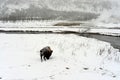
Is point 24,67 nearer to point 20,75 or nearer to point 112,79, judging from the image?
point 20,75

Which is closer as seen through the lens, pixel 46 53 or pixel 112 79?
pixel 112 79

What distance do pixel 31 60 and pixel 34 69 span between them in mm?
2280

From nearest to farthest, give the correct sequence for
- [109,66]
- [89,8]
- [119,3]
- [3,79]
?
[3,79]
[109,66]
[119,3]
[89,8]

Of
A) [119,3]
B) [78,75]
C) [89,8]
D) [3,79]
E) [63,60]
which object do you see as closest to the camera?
[3,79]

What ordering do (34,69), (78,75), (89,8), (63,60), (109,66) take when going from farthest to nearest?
1. (89,8)
2. (63,60)
3. (109,66)
4. (34,69)
5. (78,75)

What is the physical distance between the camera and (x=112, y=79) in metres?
10.2

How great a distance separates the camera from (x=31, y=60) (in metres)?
13.7

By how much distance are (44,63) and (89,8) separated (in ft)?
611

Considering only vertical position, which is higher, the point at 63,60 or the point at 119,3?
the point at 119,3

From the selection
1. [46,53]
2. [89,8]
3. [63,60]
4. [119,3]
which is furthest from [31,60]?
[89,8]

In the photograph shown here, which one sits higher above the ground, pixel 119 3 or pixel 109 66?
pixel 119 3

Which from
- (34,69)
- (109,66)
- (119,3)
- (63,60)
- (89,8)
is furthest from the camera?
(89,8)

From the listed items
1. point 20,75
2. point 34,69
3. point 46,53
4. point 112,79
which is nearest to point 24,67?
point 34,69

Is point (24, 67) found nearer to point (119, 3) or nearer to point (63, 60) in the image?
point (63, 60)
